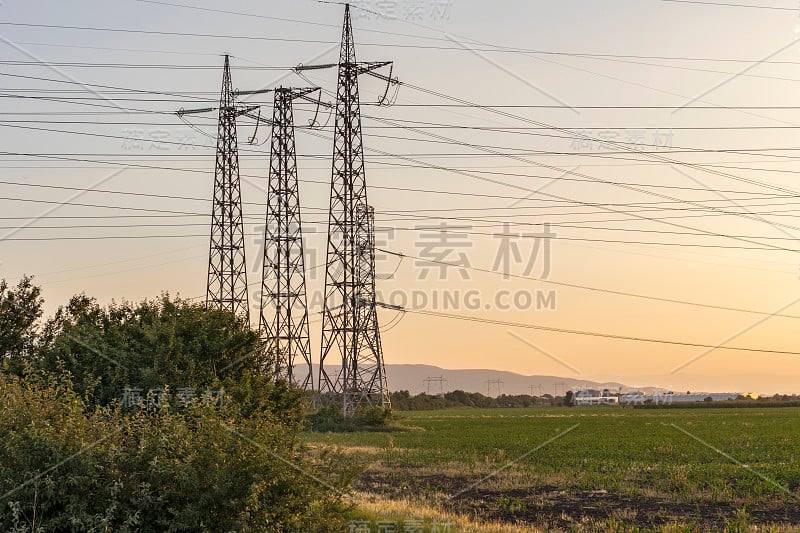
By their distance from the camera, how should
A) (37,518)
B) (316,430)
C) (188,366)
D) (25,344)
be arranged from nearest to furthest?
(37,518) → (188,366) → (25,344) → (316,430)

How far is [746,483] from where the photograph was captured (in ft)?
109

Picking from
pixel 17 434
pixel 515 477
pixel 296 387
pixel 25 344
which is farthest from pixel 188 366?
pixel 25 344

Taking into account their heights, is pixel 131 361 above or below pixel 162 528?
above

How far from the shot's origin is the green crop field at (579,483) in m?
24.2

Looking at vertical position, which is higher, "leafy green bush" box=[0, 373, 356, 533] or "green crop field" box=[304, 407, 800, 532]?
"leafy green bush" box=[0, 373, 356, 533]

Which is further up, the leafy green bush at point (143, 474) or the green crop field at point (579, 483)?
the leafy green bush at point (143, 474)

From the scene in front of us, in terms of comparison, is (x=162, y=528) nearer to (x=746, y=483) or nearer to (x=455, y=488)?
(x=455, y=488)

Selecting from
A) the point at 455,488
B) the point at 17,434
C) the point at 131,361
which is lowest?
the point at 455,488

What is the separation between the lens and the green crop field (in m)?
24.2

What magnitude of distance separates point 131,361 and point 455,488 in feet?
48.1

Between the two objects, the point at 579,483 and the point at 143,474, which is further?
the point at 579,483

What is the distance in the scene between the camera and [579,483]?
33875 mm

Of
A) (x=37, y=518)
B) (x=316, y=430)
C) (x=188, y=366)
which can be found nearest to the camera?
(x=37, y=518)

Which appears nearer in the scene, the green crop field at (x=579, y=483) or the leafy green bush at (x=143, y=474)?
the leafy green bush at (x=143, y=474)
